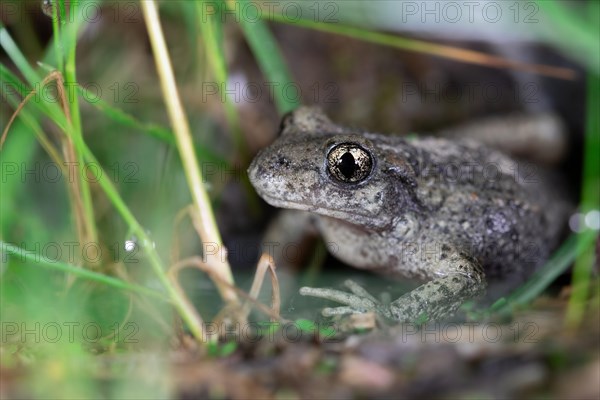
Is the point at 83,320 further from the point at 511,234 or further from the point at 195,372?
the point at 511,234

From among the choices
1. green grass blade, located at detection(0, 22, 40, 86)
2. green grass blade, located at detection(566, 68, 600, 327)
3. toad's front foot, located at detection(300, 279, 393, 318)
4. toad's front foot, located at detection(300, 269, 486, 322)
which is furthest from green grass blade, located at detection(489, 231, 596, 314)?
green grass blade, located at detection(0, 22, 40, 86)

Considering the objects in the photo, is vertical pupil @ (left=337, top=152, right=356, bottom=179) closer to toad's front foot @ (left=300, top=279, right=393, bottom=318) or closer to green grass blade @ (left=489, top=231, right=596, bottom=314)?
toad's front foot @ (left=300, top=279, right=393, bottom=318)

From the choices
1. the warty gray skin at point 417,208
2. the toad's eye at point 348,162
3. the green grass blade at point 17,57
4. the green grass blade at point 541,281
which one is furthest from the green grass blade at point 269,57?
the green grass blade at point 541,281

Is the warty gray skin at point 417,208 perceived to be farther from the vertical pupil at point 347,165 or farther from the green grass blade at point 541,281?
the green grass blade at point 541,281

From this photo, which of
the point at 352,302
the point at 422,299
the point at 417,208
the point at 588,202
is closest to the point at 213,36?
the point at 417,208

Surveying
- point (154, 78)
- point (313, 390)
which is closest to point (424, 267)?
point (313, 390)

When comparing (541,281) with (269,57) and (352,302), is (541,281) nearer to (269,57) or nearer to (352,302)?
(352,302)
